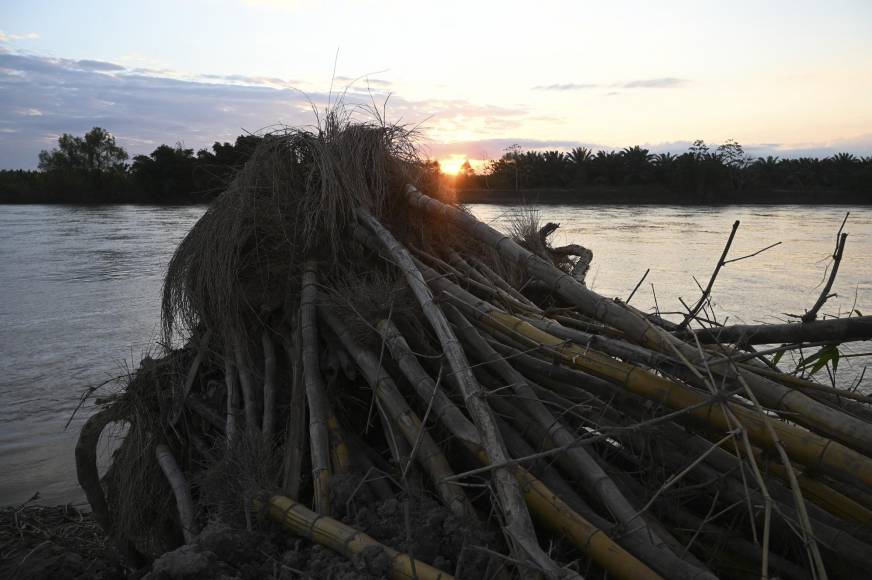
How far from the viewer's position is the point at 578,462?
6.68 feet

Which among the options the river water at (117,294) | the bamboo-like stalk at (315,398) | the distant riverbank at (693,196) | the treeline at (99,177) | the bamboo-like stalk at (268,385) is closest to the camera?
the bamboo-like stalk at (315,398)

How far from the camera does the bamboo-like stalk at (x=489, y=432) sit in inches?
65.4

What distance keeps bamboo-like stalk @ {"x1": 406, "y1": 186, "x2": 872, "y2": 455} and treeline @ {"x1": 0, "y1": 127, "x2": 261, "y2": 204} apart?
128ft

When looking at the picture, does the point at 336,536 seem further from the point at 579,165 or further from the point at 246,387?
the point at 579,165

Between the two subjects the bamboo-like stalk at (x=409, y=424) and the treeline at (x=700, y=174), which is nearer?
the bamboo-like stalk at (x=409, y=424)

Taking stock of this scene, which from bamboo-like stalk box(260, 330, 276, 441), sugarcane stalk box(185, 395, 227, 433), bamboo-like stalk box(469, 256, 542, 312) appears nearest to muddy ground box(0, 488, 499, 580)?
bamboo-like stalk box(260, 330, 276, 441)

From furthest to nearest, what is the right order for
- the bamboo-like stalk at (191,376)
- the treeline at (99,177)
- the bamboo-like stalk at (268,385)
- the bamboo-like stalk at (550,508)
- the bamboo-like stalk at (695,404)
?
1. the treeline at (99,177)
2. the bamboo-like stalk at (191,376)
3. the bamboo-like stalk at (268,385)
4. the bamboo-like stalk at (550,508)
5. the bamboo-like stalk at (695,404)

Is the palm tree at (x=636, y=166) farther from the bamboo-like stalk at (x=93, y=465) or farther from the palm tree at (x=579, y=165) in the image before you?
the bamboo-like stalk at (x=93, y=465)

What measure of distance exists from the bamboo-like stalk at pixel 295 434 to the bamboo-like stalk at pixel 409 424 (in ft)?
0.77

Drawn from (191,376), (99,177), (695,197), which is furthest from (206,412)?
(99,177)

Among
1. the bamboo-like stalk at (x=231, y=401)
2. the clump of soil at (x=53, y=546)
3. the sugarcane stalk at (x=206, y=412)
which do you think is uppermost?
the bamboo-like stalk at (x=231, y=401)

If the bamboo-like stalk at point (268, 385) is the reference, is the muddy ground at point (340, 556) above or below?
below

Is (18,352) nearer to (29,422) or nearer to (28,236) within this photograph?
(29,422)

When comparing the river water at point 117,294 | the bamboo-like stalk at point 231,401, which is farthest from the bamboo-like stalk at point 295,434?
the river water at point 117,294
